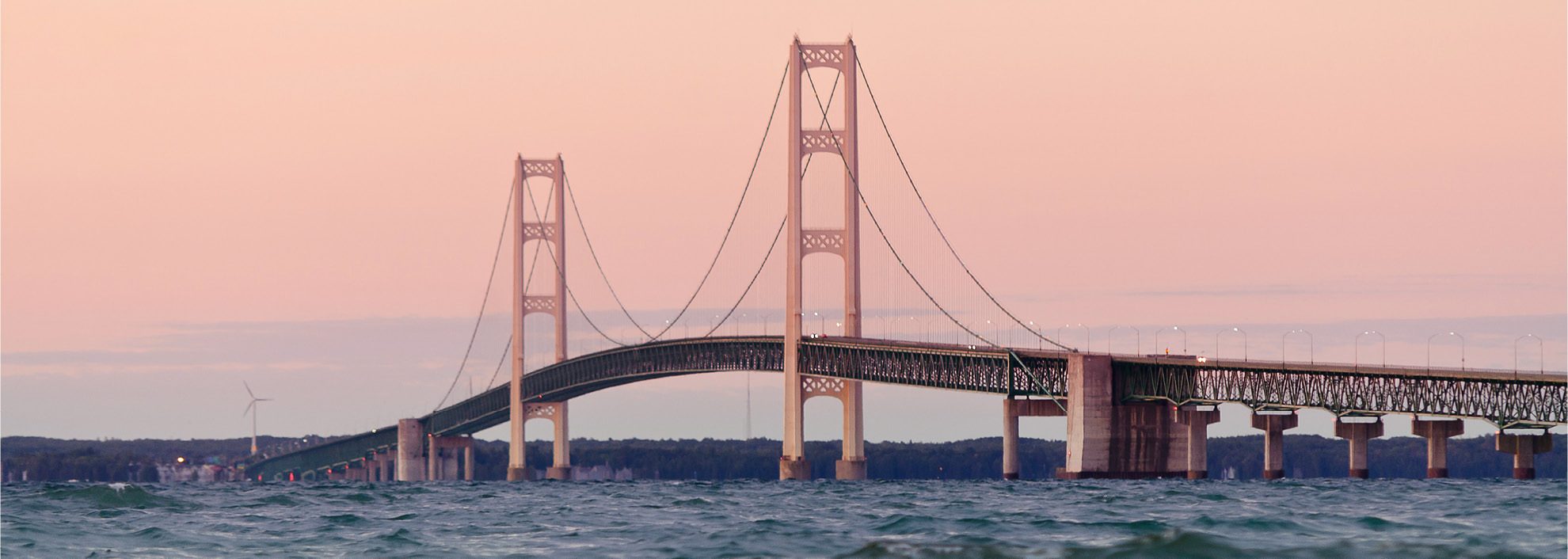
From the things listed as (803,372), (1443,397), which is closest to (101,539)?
(1443,397)

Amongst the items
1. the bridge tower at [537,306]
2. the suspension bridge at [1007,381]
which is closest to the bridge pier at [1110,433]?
the suspension bridge at [1007,381]

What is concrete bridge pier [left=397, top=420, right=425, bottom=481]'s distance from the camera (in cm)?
17138

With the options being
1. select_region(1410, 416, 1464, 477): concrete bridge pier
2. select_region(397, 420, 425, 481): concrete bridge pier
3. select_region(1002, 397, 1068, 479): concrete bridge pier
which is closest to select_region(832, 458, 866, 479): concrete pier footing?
select_region(1002, 397, 1068, 479): concrete bridge pier

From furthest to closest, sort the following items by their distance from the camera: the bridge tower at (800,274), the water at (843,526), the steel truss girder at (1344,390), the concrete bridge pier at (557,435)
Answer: the concrete bridge pier at (557,435)
the bridge tower at (800,274)
the steel truss girder at (1344,390)
the water at (843,526)

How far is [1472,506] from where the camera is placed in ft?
127

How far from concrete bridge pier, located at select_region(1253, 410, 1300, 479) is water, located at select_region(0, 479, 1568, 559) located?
26.9 meters

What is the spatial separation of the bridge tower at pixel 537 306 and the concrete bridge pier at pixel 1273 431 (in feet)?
250

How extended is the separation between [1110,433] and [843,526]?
48.4 metres

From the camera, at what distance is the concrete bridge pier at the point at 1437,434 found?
248ft

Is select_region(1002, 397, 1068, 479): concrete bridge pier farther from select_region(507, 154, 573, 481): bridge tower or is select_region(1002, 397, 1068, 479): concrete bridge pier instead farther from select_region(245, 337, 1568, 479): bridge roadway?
select_region(507, 154, 573, 481): bridge tower

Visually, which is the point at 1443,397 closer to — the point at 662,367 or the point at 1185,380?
the point at 1185,380

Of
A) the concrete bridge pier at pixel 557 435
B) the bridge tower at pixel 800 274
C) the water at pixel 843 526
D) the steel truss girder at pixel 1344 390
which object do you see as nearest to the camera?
the water at pixel 843 526

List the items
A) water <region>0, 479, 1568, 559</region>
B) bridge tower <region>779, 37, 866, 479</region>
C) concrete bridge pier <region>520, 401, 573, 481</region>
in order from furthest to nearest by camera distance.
A: 1. concrete bridge pier <region>520, 401, 573, 481</region>
2. bridge tower <region>779, 37, 866, 479</region>
3. water <region>0, 479, 1568, 559</region>

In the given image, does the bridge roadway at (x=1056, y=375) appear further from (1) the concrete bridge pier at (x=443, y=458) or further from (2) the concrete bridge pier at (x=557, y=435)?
(1) the concrete bridge pier at (x=443, y=458)
